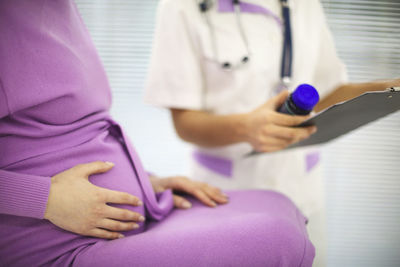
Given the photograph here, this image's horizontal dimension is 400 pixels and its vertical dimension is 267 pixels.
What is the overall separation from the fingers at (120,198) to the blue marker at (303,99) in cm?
43

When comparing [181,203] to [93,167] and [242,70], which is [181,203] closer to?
[93,167]

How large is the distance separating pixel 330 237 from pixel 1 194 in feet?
7.24

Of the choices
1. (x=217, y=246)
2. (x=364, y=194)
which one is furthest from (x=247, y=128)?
(x=364, y=194)

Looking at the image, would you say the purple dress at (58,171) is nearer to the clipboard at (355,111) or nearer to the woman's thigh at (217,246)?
the woman's thigh at (217,246)

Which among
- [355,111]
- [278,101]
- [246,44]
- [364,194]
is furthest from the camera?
[364,194]

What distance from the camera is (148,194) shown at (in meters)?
0.73

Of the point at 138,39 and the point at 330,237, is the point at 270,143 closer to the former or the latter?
the point at 138,39

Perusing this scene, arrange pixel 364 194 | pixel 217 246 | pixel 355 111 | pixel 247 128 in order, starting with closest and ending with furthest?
pixel 217 246 → pixel 355 111 → pixel 247 128 → pixel 364 194

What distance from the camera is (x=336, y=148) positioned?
2.12 metres

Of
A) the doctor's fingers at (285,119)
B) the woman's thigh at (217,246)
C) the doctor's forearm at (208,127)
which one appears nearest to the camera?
the woman's thigh at (217,246)

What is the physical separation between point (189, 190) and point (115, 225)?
29cm

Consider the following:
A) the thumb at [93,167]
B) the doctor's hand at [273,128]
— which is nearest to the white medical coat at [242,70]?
the doctor's hand at [273,128]

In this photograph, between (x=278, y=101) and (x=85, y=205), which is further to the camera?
(x=278, y=101)

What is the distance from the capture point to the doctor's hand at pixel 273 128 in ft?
→ 2.51
